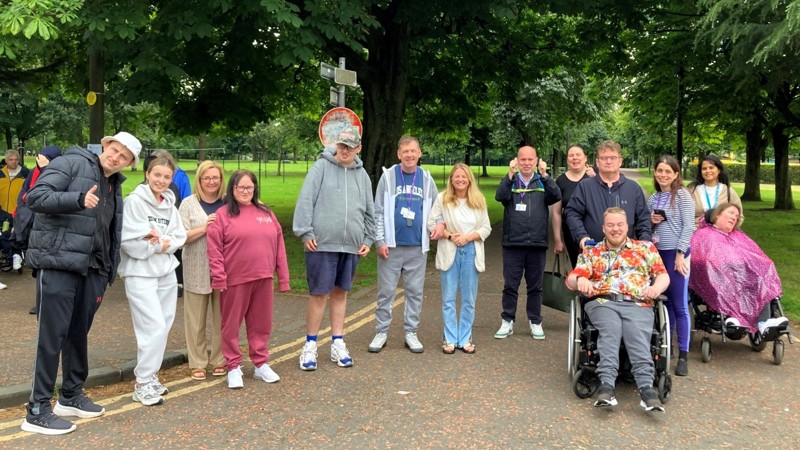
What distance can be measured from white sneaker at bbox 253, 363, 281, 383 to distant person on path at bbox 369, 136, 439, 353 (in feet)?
3.69

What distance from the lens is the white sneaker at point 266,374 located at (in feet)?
17.0

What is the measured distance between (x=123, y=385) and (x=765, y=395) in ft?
16.3

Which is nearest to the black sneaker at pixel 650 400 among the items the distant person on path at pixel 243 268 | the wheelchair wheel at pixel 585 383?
the wheelchair wheel at pixel 585 383

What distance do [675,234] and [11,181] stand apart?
9.55m

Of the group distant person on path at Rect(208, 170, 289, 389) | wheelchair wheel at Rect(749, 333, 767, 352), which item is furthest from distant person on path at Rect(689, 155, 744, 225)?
distant person on path at Rect(208, 170, 289, 389)

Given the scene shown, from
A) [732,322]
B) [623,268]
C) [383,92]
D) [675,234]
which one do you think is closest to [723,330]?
[732,322]

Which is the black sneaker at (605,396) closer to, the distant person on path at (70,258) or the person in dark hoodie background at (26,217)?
the distant person on path at (70,258)

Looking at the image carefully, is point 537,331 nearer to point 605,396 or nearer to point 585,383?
point 585,383

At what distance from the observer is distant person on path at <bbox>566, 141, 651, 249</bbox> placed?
566cm

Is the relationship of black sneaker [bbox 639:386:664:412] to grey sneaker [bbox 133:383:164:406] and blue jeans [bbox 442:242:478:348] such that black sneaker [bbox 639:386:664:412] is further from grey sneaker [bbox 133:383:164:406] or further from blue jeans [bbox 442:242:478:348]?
grey sneaker [bbox 133:383:164:406]

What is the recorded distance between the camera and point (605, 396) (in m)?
4.49

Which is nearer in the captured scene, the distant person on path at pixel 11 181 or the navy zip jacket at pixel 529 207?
the navy zip jacket at pixel 529 207

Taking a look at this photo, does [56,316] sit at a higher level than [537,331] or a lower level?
higher

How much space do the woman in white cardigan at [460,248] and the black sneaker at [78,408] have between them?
2969 mm
